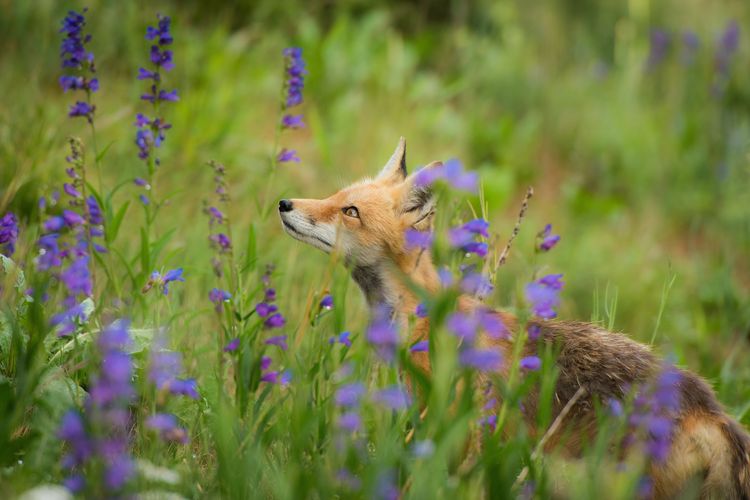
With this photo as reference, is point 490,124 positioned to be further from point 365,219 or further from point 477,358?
point 477,358

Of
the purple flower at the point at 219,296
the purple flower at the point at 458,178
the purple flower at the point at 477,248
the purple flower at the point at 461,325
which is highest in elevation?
the purple flower at the point at 458,178

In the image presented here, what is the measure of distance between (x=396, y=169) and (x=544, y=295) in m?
→ 2.28

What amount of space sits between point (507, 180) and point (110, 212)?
4.44 meters

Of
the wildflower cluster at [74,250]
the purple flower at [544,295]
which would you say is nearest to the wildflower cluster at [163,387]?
the wildflower cluster at [74,250]

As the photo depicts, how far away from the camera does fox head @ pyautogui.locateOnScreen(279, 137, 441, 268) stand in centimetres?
384

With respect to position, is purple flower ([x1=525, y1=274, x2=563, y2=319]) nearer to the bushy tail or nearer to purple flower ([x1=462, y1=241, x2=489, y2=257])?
purple flower ([x1=462, y1=241, x2=489, y2=257])

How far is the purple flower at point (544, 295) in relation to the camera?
2.37 meters

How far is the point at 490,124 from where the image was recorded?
8.43 meters

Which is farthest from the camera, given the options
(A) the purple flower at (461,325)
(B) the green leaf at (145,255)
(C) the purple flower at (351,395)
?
(B) the green leaf at (145,255)

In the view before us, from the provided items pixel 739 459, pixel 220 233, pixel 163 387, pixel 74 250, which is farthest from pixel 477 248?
pixel 74 250

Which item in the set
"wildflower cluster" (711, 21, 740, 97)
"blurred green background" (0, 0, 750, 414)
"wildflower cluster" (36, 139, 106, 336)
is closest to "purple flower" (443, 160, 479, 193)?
"wildflower cluster" (36, 139, 106, 336)

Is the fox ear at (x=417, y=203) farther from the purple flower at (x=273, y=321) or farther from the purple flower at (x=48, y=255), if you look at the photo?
the purple flower at (x=48, y=255)

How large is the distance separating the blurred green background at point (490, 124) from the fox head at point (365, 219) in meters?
0.58

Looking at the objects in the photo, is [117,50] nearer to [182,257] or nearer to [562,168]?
[182,257]
